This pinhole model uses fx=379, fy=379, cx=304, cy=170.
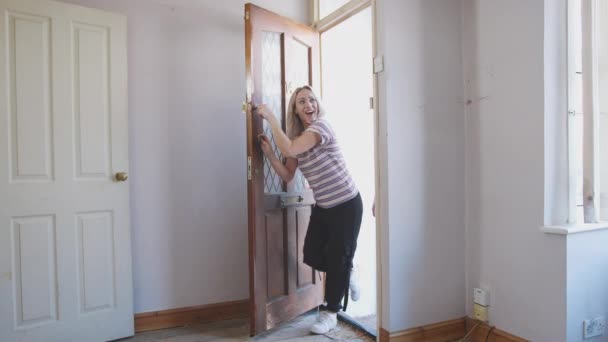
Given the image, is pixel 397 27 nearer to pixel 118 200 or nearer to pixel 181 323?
pixel 118 200

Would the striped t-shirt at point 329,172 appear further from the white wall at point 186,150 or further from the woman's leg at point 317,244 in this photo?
the white wall at point 186,150

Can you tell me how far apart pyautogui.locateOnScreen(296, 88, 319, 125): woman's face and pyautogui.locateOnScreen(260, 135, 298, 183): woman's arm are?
0.25m

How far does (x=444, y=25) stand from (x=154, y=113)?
5.77 feet

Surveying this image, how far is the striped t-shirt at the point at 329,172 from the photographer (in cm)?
205

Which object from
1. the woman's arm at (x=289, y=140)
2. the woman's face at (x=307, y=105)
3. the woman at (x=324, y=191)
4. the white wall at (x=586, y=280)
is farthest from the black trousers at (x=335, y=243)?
the white wall at (x=586, y=280)

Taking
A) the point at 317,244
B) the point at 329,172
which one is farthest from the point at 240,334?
the point at 329,172

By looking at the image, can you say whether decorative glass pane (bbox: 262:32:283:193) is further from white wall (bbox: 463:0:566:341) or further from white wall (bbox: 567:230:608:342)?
white wall (bbox: 567:230:608:342)

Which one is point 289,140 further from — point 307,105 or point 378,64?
point 378,64

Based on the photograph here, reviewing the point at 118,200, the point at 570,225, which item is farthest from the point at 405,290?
the point at 118,200

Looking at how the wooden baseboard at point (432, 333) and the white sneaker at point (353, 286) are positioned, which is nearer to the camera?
the wooden baseboard at point (432, 333)

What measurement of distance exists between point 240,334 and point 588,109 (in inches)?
83.6

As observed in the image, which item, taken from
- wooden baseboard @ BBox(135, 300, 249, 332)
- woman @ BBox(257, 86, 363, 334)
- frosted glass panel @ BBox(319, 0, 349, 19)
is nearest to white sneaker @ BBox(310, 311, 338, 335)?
woman @ BBox(257, 86, 363, 334)

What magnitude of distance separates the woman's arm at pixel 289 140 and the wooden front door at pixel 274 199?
10 cm

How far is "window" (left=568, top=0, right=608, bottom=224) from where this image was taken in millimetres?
1719
